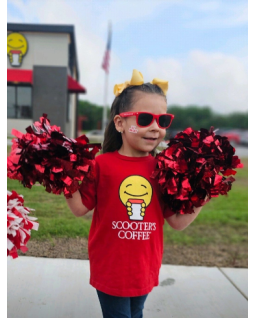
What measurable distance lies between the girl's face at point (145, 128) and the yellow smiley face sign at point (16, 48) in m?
2.02

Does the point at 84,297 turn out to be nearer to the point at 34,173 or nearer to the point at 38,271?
the point at 38,271

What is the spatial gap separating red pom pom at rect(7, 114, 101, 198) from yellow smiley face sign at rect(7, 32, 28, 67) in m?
2.03

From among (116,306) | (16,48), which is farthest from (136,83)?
(16,48)

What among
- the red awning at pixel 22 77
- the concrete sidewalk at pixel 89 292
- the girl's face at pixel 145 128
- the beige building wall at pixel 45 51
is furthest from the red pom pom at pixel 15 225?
the red awning at pixel 22 77

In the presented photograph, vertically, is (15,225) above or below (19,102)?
below

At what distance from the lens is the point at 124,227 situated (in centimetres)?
166

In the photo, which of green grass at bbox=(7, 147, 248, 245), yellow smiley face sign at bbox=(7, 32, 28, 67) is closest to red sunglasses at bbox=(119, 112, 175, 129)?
green grass at bbox=(7, 147, 248, 245)

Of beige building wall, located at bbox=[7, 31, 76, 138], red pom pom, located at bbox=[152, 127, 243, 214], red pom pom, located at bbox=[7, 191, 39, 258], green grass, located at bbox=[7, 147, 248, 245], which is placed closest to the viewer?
red pom pom, located at bbox=[7, 191, 39, 258]

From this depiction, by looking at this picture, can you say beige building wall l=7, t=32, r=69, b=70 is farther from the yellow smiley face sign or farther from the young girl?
the young girl

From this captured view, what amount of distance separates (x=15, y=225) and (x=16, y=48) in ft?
7.96

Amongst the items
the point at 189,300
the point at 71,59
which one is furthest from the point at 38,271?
the point at 71,59

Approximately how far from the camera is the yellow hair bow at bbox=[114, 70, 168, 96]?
1783 millimetres

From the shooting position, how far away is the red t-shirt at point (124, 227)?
1.64m

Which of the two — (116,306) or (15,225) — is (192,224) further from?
(15,225)
